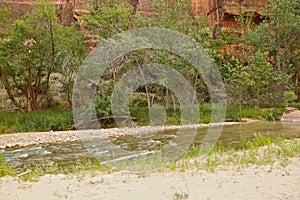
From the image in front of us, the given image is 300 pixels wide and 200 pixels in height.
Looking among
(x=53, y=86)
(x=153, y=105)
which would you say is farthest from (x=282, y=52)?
(x=53, y=86)

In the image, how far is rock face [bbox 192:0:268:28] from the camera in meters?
25.0

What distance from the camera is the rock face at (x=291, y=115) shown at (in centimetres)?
1725

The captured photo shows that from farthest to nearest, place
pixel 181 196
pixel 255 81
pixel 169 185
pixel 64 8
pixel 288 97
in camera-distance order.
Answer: pixel 64 8
pixel 255 81
pixel 288 97
pixel 169 185
pixel 181 196

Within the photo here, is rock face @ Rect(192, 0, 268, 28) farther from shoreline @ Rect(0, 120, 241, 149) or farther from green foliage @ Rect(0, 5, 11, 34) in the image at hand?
green foliage @ Rect(0, 5, 11, 34)

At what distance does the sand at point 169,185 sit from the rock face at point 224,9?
69.7 feet

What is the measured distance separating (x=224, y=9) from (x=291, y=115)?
10.9 meters

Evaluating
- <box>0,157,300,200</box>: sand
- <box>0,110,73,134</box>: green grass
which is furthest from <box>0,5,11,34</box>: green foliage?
<box>0,157,300,200</box>: sand

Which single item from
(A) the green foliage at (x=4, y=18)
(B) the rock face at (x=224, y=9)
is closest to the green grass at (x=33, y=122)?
(A) the green foliage at (x=4, y=18)

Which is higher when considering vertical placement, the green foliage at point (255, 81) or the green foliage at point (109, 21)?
the green foliage at point (109, 21)

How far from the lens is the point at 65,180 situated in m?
5.13

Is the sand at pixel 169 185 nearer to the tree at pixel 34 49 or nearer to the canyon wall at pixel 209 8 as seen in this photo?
the tree at pixel 34 49

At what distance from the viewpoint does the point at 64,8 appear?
89.7 ft

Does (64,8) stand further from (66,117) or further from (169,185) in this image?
(169,185)

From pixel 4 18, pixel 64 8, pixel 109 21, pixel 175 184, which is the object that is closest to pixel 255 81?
pixel 109 21
